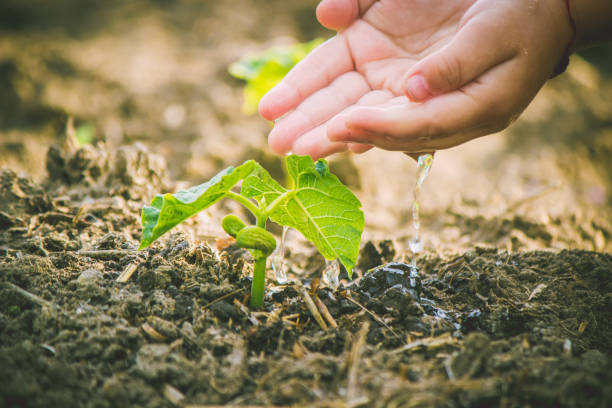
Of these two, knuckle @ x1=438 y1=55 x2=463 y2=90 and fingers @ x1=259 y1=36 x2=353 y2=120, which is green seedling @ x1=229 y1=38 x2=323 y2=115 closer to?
fingers @ x1=259 y1=36 x2=353 y2=120

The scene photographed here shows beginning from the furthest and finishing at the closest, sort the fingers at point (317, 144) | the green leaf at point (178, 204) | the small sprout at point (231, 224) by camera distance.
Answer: the fingers at point (317, 144) → the small sprout at point (231, 224) → the green leaf at point (178, 204)

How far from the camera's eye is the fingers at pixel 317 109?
175 cm

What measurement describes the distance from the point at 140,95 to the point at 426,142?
325cm

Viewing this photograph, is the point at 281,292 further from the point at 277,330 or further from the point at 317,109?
the point at 317,109

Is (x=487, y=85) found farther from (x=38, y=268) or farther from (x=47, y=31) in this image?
(x=47, y=31)

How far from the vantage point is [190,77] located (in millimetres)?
4246

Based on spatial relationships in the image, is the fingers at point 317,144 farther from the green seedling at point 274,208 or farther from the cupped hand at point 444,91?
the green seedling at point 274,208

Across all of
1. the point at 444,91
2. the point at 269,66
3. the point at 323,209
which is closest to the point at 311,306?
the point at 323,209

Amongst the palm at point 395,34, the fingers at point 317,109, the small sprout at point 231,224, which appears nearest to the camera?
the small sprout at point 231,224

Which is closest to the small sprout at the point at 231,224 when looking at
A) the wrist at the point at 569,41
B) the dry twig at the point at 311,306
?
the dry twig at the point at 311,306

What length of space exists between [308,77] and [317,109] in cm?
21

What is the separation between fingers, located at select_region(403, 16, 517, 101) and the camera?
1385 mm

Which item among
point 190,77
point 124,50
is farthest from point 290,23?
point 124,50

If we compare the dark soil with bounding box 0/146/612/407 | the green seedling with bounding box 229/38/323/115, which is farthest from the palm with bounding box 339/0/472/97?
the dark soil with bounding box 0/146/612/407
